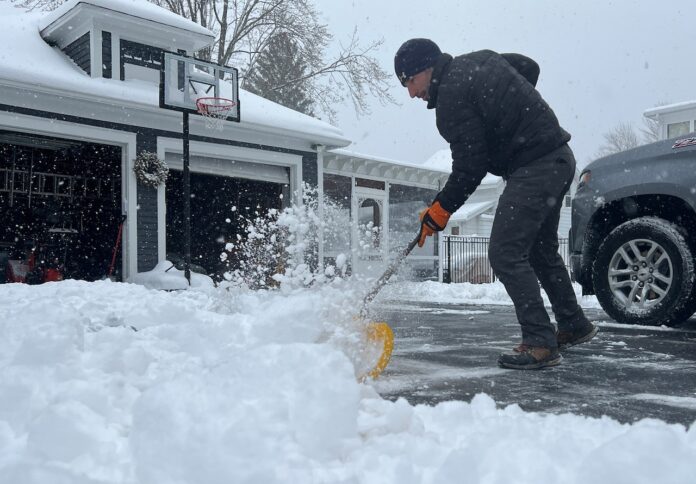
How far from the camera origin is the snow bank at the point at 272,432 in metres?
1.46

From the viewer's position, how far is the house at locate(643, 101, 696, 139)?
20.9 meters

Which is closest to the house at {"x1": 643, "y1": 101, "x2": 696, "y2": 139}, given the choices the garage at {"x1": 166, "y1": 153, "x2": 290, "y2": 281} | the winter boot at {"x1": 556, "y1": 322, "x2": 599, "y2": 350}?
the garage at {"x1": 166, "y1": 153, "x2": 290, "y2": 281}

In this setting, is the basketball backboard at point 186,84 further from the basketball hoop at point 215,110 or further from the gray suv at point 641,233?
the gray suv at point 641,233

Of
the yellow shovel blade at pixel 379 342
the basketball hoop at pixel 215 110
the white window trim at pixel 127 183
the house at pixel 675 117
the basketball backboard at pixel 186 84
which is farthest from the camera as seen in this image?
the house at pixel 675 117

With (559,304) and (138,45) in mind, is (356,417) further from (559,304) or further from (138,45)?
(138,45)

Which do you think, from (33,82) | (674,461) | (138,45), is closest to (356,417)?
(674,461)

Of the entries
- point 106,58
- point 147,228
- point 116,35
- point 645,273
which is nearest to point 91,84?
point 106,58

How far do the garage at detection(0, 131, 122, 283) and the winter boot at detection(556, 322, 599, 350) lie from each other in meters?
9.76

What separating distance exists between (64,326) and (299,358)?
1.18 meters

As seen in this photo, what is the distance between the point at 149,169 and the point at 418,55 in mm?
7647

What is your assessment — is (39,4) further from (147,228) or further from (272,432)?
(272,432)

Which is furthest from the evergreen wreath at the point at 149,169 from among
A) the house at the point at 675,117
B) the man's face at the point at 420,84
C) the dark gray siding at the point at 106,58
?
the house at the point at 675,117

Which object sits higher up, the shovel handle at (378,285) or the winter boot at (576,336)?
the shovel handle at (378,285)

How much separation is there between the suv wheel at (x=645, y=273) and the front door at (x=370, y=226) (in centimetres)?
1017
